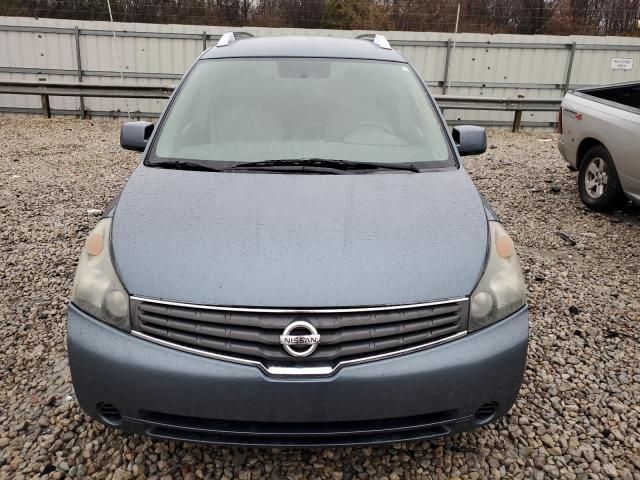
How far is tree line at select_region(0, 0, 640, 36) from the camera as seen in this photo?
1611 centimetres

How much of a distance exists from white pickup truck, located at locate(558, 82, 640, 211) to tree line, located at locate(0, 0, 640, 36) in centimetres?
983

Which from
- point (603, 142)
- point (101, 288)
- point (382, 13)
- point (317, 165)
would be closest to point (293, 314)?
point (101, 288)

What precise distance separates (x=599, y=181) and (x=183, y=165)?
470 cm

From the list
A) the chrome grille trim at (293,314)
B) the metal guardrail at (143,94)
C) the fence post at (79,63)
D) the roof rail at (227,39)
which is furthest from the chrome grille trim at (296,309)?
the fence post at (79,63)

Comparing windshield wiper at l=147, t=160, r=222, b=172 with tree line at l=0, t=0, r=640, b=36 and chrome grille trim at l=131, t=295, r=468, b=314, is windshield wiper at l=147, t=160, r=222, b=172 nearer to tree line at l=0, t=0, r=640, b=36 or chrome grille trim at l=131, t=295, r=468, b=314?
chrome grille trim at l=131, t=295, r=468, b=314

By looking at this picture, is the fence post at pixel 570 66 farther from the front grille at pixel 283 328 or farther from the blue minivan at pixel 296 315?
the front grille at pixel 283 328

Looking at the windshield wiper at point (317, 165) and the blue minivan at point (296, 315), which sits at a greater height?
the windshield wiper at point (317, 165)

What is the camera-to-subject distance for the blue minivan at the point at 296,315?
1855 millimetres

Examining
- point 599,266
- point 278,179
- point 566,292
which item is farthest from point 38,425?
point 599,266

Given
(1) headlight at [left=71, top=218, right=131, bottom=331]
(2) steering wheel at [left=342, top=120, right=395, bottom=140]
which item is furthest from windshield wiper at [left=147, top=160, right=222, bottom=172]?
(2) steering wheel at [left=342, top=120, right=395, bottom=140]

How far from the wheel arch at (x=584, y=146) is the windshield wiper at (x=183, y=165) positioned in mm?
4564

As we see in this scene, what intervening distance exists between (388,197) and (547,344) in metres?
1.57

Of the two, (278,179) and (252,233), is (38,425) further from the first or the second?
(278,179)

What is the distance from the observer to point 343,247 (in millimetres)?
2074
